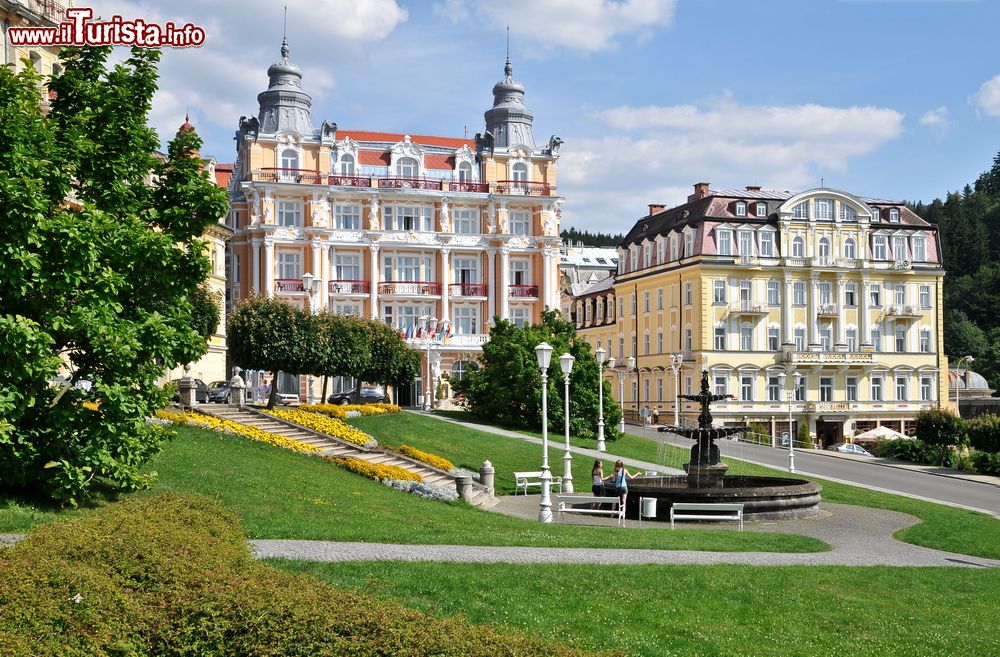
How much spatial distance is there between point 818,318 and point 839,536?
165ft

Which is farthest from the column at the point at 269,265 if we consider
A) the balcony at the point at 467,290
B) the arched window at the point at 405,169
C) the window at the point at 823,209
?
the window at the point at 823,209

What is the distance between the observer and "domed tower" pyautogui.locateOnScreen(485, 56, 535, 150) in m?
72.6

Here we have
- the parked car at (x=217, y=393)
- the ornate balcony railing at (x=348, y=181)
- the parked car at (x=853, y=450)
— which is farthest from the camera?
the ornate balcony railing at (x=348, y=181)

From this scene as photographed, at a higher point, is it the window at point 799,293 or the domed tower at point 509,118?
the domed tower at point 509,118

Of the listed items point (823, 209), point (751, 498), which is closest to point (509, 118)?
point (823, 209)

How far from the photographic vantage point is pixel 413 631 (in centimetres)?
796

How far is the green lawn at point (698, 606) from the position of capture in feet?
36.9

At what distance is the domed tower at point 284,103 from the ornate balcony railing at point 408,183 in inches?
245

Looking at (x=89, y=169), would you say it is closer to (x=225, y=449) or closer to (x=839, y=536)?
(x=225, y=449)

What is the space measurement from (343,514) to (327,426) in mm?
15375

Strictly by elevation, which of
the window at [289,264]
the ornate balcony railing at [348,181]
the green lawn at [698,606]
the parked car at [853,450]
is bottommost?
the parked car at [853,450]

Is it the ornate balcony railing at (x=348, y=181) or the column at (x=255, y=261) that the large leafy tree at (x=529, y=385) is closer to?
the column at (x=255, y=261)

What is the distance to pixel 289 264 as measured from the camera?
67.1 metres

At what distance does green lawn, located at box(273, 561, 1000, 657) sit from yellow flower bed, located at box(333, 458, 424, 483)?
13.8 metres
